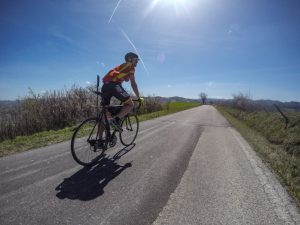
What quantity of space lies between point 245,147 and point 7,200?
7.44 m

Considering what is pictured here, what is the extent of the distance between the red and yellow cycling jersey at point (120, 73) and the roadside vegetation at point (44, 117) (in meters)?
3.19

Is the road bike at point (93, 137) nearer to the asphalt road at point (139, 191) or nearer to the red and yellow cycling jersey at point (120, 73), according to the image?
the asphalt road at point (139, 191)

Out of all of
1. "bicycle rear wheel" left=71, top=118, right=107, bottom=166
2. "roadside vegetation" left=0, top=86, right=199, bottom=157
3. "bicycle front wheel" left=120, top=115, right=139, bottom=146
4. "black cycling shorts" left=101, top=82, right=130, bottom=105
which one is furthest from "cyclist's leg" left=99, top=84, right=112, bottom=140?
"roadside vegetation" left=0, top=86, right=199, bottom=157

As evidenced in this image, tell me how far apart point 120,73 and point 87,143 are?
72.4 inches

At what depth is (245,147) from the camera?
340 inches

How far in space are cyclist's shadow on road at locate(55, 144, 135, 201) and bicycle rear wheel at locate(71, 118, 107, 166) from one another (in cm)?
22

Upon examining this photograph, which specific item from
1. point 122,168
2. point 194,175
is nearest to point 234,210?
point 194,175

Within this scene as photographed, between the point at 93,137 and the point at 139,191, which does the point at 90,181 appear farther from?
the point at 93,137

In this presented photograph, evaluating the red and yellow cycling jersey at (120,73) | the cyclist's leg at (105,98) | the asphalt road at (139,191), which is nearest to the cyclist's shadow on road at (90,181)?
the asphalt road at (139,191)

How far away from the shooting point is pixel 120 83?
6.11m

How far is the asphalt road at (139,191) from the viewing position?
3.29 m

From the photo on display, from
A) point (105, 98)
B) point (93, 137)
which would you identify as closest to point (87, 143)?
point (93, 137)

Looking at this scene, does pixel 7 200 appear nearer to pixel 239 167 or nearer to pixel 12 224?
pixel 12 224

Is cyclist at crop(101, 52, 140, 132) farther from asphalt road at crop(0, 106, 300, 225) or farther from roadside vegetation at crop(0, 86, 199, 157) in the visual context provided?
roadside vegetation at crop(0, 86, 199, 157)
